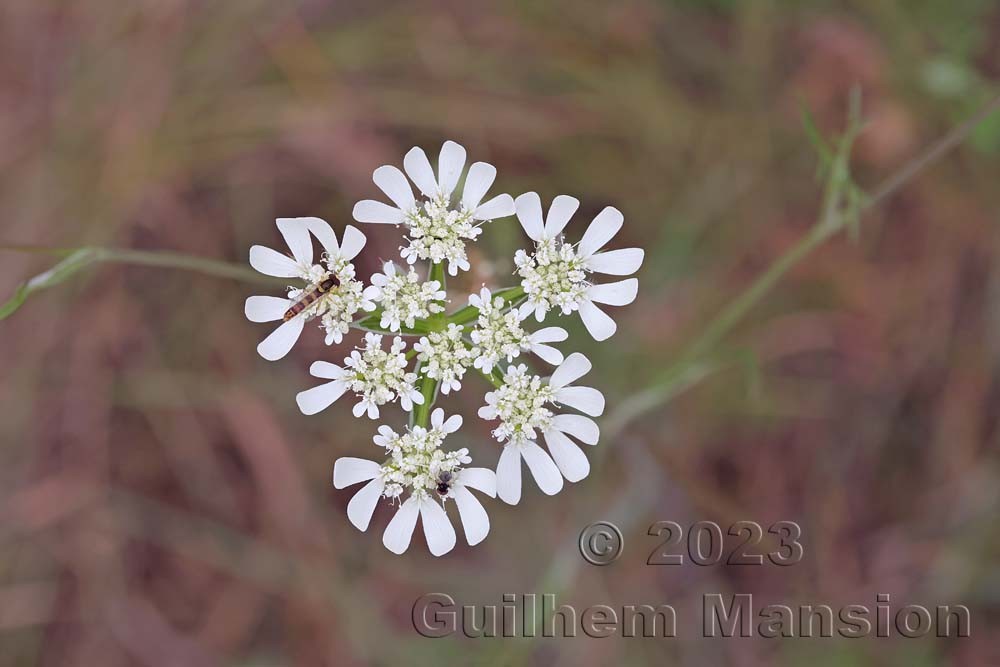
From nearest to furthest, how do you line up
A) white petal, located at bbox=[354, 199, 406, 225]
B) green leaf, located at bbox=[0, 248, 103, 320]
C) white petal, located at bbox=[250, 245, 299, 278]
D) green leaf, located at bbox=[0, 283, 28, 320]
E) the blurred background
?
1. green leaf, located at bbox=[0, 283, 28, 320]
2. green leaf, located at bbox=[0, 248, 103, 320]
3. white petal, located at bbox=[354, 199, 406, 225]
4. white petal, located at bbox=[250, 245, 299, 278]
5. the blurred background

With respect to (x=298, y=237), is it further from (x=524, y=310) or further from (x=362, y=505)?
(x=362, y=505)

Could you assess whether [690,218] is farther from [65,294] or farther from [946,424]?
[65,294]

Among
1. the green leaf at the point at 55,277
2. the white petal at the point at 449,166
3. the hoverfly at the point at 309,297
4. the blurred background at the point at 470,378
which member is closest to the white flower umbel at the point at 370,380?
the hoverfly at the point at 309,297

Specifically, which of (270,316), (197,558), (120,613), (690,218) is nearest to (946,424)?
(690,218)

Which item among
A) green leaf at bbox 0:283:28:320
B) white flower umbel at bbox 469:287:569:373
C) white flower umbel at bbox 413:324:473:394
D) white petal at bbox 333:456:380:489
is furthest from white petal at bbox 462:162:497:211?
green leaf at bbox 0:283:28:320

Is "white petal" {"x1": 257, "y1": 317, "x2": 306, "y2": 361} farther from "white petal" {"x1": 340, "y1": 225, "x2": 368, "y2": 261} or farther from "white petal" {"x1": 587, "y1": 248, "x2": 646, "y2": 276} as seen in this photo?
"white petal" {"x1": 587, "y1": 248, "x2": 646, "y2": 276}

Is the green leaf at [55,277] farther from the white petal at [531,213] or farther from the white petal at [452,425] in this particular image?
the white petal at [531,213]
